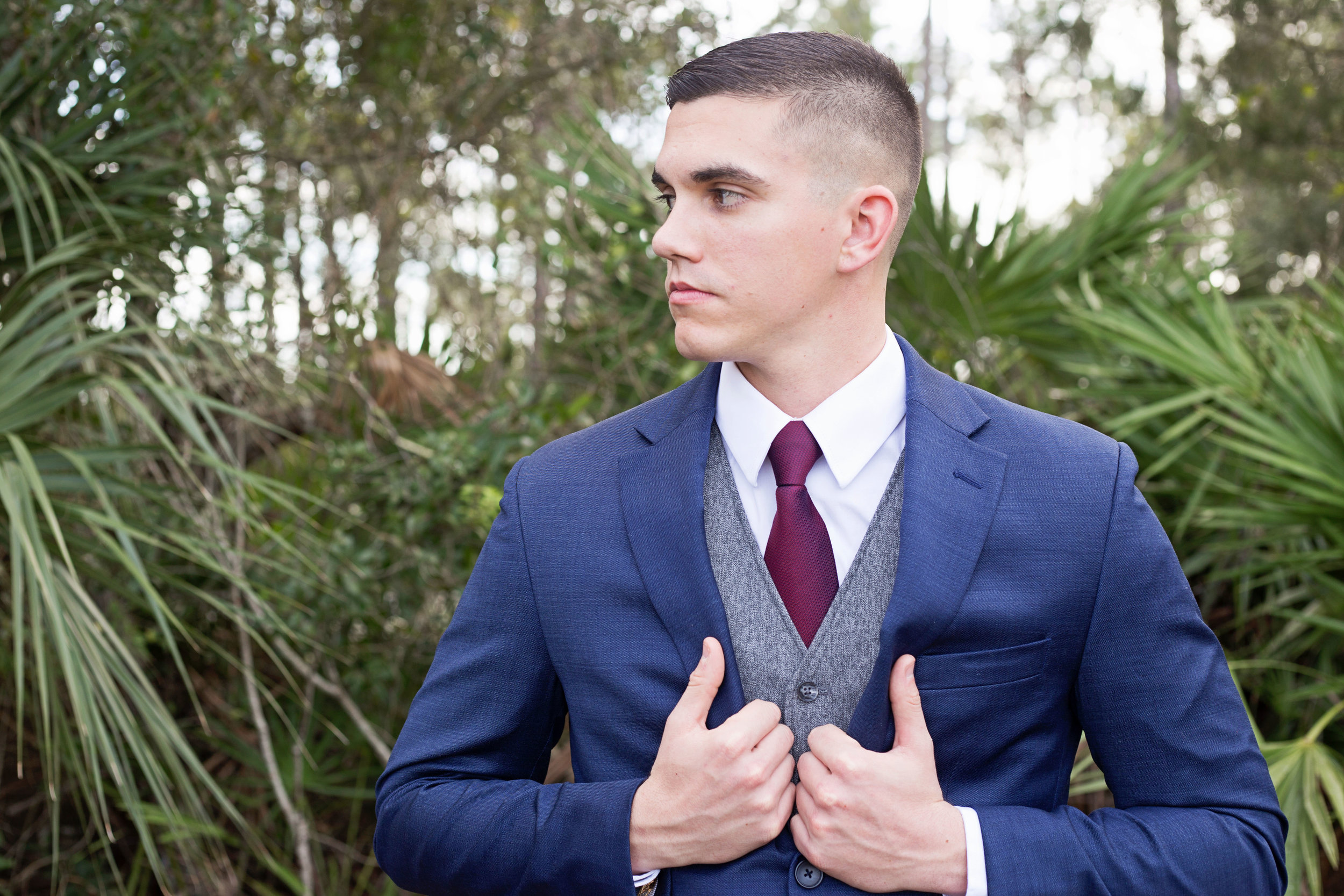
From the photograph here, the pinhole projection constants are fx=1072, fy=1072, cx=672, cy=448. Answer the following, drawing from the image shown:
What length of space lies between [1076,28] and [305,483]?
1119 cm

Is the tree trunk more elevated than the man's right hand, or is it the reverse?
the tree trunk

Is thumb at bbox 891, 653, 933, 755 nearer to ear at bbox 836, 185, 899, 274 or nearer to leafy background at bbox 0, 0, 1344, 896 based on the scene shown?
ear at bbox 836, 185, 899, 274

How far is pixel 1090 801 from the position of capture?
3.42 meters

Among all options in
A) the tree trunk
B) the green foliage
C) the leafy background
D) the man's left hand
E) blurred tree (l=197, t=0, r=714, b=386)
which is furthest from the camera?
the tree trunk

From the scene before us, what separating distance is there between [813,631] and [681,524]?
22cm

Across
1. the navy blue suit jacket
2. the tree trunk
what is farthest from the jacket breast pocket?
the tree trunk

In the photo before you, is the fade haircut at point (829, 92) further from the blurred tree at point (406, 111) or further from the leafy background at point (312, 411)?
the blurred tree at point (406, 111)

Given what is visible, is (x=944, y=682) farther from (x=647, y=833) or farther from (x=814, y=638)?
(x=647, y=833)

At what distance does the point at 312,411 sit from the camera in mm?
3910

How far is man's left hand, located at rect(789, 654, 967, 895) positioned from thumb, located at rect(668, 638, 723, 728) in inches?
5.1

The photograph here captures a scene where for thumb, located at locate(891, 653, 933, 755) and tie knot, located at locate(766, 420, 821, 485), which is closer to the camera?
thumb, located at locate(891, 653, 933, 755)

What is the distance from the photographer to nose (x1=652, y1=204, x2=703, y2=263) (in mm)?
1375

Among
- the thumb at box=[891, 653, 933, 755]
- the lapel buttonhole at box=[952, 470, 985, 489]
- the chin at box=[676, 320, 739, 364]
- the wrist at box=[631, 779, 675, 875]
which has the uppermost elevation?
the chin at box=[676, 320, 739, 364]

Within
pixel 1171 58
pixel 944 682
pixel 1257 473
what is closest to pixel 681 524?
pixel 944 682
